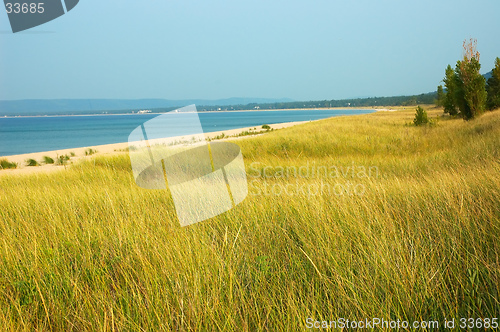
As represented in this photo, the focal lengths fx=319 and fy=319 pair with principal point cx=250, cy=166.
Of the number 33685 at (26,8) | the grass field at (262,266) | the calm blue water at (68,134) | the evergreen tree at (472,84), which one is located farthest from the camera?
the calm blue water at (68,134)

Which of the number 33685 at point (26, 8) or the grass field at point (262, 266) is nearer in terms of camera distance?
the grass field at point (262, 266)

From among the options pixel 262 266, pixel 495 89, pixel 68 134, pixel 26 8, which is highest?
pixel 68 134

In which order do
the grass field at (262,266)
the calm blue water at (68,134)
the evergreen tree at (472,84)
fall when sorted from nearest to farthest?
the grass field at (262,266) < the evergreen tree at (472,84) < the calm blue water at (68,134)

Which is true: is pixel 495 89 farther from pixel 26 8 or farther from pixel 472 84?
pixel 26 8

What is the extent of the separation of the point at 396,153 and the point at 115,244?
30.7 ft

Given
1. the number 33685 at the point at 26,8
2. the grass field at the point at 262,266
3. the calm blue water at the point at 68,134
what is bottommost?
the grass field at the point at 262,266

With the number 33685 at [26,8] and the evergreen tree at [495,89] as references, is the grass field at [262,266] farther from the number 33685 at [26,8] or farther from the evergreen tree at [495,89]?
the evergreen tree at [495,89]

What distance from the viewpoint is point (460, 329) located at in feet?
5.21

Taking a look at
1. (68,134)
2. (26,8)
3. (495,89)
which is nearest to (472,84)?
(495,89)

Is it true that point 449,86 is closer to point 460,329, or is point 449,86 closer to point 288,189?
point 288,189

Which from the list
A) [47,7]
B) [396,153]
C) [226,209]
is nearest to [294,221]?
[226,209]

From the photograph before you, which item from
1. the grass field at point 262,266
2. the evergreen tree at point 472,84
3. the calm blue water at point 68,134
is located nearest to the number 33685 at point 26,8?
the grass field at point 262,266

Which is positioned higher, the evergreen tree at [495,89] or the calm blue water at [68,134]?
the calm blue water at [68,134]

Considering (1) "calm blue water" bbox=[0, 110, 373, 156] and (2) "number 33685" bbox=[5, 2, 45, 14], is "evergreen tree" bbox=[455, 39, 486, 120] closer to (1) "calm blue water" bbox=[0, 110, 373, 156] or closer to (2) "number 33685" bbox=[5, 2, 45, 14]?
(2) "number 33685" bbox=[5, 2, 45, 14]
